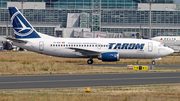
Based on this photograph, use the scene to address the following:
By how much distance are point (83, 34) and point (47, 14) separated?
34.3 metres

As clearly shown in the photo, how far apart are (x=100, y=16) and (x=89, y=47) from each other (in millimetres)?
83704

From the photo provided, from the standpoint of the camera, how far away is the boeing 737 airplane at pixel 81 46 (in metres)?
42.9

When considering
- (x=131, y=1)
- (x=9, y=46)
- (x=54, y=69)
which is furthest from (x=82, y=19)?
(x=54, y=69)

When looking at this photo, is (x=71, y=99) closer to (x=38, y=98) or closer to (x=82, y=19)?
(x=38, y=98)

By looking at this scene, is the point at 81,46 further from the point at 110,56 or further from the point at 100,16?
the point at 100,16

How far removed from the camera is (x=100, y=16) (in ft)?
413

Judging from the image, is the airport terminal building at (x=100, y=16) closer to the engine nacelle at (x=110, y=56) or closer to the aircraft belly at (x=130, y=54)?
the aircraft belly at (x=130, y=54)

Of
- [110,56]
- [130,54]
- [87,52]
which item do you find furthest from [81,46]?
[130,54]

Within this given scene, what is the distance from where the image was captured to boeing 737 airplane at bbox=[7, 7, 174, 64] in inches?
1690

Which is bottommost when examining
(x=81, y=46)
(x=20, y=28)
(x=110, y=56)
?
(x=110, y=56)

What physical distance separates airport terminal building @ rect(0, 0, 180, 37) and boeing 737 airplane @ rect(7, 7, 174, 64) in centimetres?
7907

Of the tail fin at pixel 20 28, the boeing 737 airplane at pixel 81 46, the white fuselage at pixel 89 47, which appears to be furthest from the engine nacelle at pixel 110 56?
the tail fin at pixel 20 28

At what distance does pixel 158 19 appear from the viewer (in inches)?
5017

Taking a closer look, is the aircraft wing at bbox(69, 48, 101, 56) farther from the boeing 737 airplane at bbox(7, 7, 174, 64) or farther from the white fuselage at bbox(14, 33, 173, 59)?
the white fuselage at bbox(14, 33, 173, 59)
